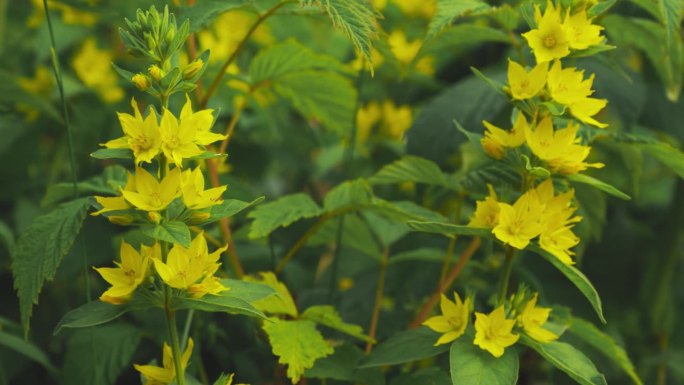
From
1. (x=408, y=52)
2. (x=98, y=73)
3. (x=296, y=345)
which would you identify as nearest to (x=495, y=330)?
(x=296, y=345)

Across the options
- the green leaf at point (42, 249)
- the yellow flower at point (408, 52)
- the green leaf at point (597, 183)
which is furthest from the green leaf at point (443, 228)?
the yellow flower at point (408, 52)

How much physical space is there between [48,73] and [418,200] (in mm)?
809

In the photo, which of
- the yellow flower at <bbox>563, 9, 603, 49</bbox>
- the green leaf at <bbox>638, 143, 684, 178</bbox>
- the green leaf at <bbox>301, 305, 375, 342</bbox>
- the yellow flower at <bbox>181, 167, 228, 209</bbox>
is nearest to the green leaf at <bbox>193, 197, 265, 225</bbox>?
the yellow flower at <bbox>181, 167, 228, 209</bbox>

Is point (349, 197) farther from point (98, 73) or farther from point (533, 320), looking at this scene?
point (98, 73)

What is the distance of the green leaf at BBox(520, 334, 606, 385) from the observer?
0.94 meters

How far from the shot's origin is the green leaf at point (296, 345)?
38.9 inches

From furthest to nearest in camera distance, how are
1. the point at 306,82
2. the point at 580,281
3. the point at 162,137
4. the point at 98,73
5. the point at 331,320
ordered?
the point at 98,73
the point at 306,82
the point at 331,320
the point at 580,281
the point at 162,137

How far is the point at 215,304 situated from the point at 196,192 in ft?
0.34

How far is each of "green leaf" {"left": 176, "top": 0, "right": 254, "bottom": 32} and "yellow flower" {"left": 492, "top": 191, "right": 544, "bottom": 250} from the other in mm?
395

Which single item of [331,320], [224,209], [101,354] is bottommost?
[101,354]

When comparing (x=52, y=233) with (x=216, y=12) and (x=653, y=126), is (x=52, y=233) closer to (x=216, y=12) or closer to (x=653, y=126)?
(x=216, y=12)

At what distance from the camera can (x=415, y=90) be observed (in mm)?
1944

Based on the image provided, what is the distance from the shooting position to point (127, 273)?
0.88 m

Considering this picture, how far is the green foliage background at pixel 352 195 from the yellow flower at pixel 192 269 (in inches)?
5.4
